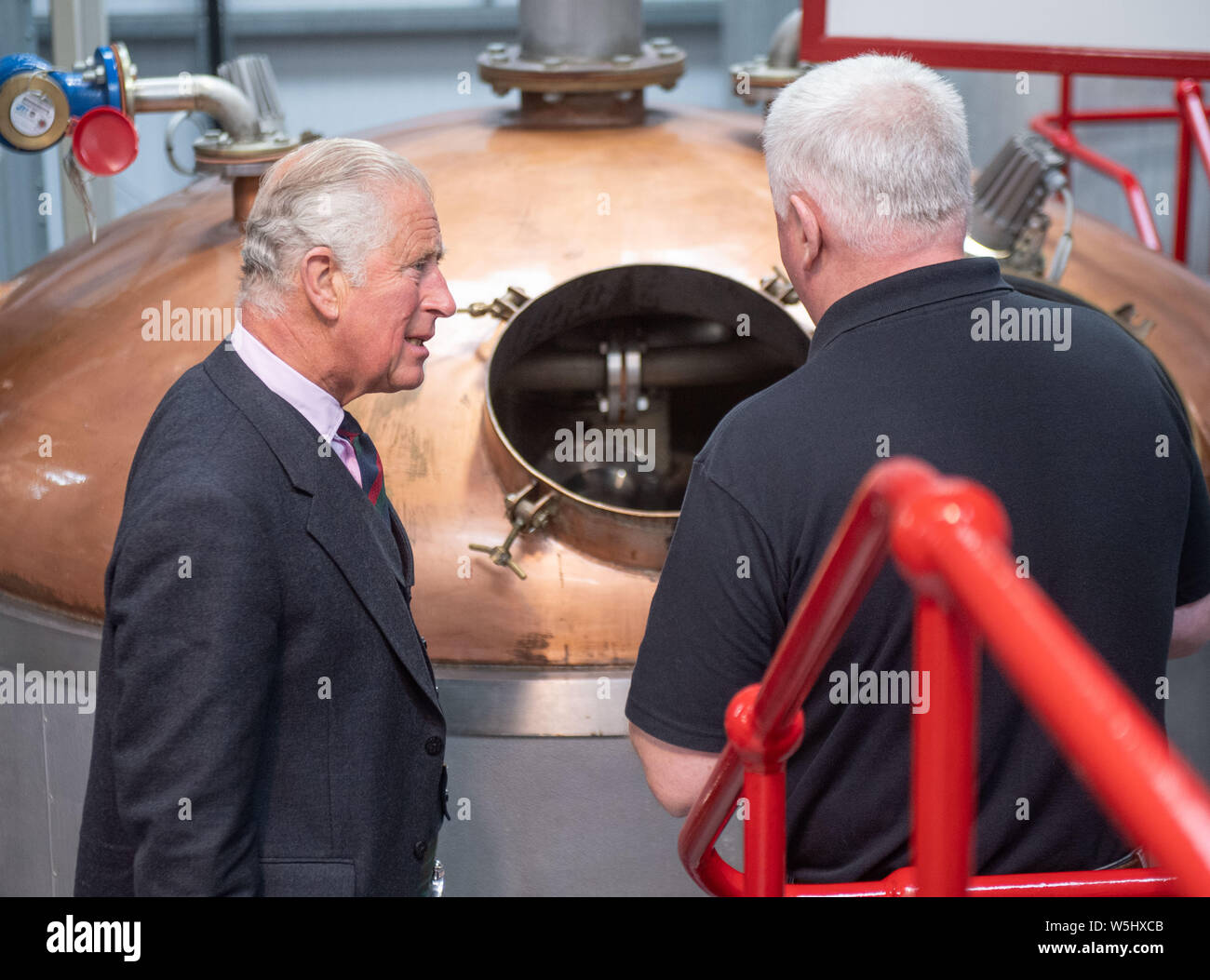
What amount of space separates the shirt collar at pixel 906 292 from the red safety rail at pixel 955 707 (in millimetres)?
422

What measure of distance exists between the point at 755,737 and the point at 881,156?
60cm

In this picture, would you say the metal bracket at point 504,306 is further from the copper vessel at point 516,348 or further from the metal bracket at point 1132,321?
the metal bracket at point 1132,321

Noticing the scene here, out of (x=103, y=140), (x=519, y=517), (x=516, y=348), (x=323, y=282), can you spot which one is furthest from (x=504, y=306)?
(x=323, y=282)

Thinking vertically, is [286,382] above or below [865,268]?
below

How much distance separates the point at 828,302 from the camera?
4.76 ft

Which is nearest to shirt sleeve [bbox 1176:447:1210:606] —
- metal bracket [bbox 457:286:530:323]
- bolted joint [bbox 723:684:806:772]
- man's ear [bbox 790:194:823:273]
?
man's ear [bbox 790:194:823:273]

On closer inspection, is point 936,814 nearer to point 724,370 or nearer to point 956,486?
point 956,486

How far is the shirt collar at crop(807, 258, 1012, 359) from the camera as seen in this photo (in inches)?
54.0

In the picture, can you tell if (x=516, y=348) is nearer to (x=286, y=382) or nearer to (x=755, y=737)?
(x=286, y=382)

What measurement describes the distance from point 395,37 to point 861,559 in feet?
26.8

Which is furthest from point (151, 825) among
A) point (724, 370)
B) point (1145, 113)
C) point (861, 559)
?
point (1145, 113)

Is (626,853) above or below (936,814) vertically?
below

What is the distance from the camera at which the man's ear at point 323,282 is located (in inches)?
60.4

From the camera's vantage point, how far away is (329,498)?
5.02ft
